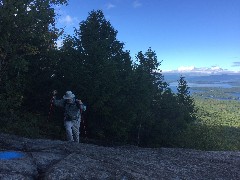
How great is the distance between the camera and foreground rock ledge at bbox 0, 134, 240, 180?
988 centimetres

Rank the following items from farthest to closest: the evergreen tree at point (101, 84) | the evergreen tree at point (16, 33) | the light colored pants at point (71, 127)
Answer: the evergreen tree at point (101, 84)
the evergreen tree at point (16, 33)
the light colored pants at point (71, 127)

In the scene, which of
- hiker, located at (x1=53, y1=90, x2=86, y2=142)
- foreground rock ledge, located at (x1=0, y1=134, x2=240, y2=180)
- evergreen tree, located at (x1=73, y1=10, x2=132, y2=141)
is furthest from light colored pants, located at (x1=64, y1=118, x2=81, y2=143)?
evergreen tree, located at (x1=73, y1=10, x2=132, y2=141)

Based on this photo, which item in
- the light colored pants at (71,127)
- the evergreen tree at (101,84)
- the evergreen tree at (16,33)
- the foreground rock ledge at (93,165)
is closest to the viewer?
the foreground rock ledge at (93,165)

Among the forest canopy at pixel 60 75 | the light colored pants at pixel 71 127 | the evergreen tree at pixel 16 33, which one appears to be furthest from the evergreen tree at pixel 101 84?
the light colored pants at pixel 71 127

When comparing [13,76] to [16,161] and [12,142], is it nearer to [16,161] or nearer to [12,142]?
[12,142]

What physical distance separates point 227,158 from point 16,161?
13467mm

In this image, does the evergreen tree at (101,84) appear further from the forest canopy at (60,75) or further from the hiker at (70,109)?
the hiker at (70,109)

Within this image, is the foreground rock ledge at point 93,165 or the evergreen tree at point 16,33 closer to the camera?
the foreground rock ledge at point 93,165

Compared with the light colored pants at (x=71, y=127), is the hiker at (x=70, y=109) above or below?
above

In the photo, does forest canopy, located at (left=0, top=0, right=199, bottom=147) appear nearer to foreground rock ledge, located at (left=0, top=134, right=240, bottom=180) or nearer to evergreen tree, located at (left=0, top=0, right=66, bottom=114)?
evergreen tree, located at (left=0, top=0, right=66, bottom=114)

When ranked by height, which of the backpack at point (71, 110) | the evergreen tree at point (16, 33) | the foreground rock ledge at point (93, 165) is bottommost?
the foreground rock ledge at point (93, 165)

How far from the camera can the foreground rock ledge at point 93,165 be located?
32.4ft

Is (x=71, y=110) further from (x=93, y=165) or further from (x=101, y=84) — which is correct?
(x=101, y=84)

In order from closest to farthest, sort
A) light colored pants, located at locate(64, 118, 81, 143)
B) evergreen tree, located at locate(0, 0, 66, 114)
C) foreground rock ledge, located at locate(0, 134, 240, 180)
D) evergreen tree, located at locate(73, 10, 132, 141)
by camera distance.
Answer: foreground rock ledge, located at locate(0, 134, 240, 180), light colored pants, located at locate(64, 118, 81, 143), evergreen tree, located at locate(0, 0, 66, 114), evergreen tree, located at locate(73, 10, 132, 141)
